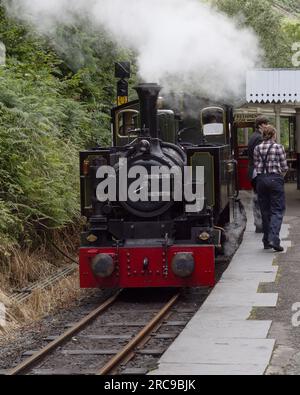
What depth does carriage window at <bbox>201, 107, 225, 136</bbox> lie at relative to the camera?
11758 millimetres

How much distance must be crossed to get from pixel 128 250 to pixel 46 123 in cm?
337

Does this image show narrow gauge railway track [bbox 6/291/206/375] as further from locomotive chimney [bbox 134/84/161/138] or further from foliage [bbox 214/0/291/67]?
foliage [bbox 214/0/291/67]

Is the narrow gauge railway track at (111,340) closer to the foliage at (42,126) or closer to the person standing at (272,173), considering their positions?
the foliage at (42,126)

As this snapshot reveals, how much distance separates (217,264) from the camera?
11.6 meters

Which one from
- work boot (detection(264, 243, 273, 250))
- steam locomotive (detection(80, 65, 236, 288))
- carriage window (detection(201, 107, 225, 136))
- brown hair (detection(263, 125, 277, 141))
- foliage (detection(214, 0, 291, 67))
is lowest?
work boot (detection(264, 243, 273, 250))

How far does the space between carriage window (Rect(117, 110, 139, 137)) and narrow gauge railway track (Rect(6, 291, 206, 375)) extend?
9.54ft

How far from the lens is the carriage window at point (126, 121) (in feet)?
37.6

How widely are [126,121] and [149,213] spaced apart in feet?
8.24

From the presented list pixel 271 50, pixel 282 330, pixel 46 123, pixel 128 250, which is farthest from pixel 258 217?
pixel 271 50

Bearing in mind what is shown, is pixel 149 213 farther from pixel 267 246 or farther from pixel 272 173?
pixel 267 246

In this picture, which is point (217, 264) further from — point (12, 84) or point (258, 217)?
point (12, 84)

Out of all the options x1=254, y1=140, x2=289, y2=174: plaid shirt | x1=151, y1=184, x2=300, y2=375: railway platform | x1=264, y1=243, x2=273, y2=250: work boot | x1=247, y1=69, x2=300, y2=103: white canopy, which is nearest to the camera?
x1=151, y1=184, x2=300, y2=375: railway platform

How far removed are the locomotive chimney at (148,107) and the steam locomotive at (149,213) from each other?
1 centimetres

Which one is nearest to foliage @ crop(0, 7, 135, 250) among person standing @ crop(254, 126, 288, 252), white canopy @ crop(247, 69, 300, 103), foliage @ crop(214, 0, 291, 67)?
person standing @ crop(254, 126, 288, 252)
